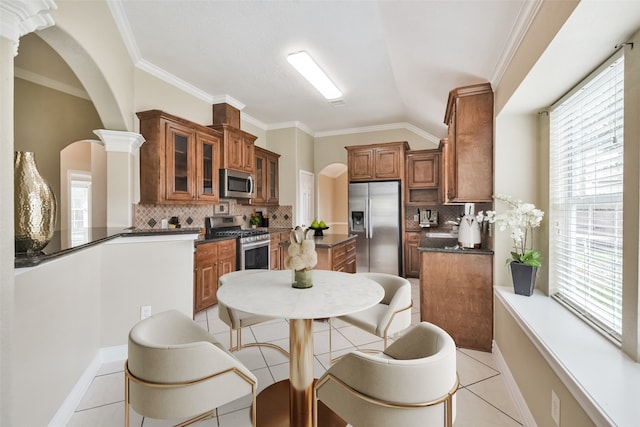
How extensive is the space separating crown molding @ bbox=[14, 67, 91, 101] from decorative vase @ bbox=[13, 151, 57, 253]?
270 centimetres

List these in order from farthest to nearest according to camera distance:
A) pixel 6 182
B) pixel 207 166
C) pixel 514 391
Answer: pixel 207 166 → pixel 514 391 → pixel 6 182

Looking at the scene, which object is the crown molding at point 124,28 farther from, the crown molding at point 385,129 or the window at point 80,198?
the crown molding at point 385,129

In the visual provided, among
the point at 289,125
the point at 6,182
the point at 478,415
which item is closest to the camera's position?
the point at 6,182

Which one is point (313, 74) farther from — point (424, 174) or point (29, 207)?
point (29, 207)

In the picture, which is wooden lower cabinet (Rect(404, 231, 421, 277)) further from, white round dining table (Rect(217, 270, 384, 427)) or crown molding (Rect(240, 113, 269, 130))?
white round dining table (Rect(217, 270, 384, 427))

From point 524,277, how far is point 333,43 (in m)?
2.68

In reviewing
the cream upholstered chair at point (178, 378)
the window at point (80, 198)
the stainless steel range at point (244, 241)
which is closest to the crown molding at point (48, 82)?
the window at point (80, 198)

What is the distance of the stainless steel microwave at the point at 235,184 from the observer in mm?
4109

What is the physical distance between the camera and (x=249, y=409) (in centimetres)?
179

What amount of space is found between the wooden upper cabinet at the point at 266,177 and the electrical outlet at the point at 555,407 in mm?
4417

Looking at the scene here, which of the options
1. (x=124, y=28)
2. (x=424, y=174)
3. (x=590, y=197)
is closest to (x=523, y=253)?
(x=590, y=197)

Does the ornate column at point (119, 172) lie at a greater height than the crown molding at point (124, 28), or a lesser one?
lesser

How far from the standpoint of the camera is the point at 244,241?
4.02 meters

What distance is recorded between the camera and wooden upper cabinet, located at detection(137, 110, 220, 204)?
3.21m
